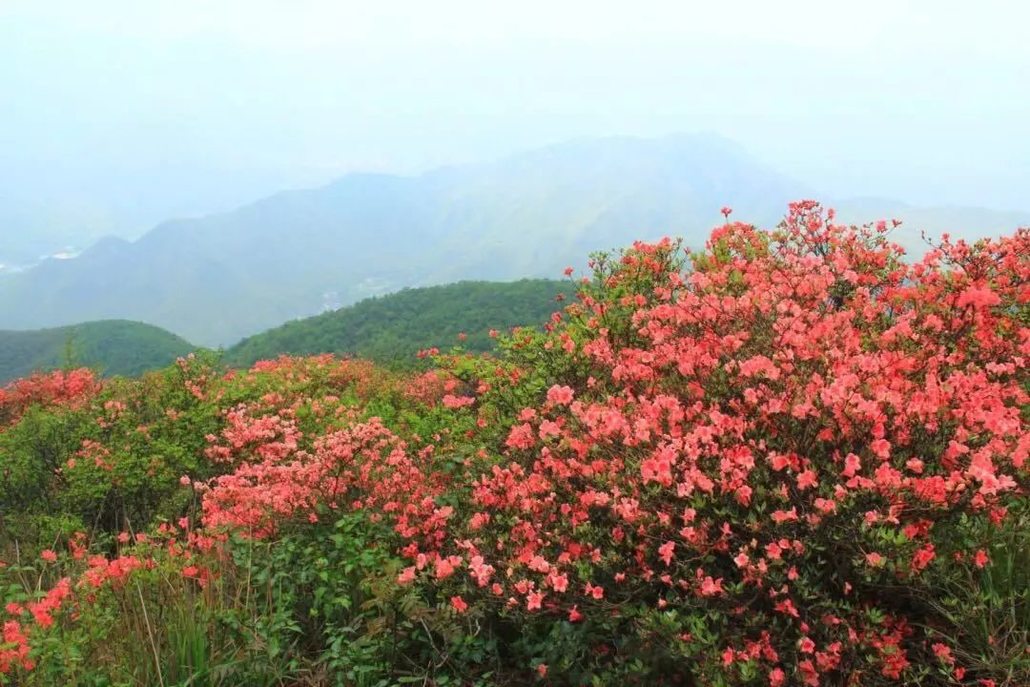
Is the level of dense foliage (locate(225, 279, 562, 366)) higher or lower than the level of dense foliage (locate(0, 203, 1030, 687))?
lower

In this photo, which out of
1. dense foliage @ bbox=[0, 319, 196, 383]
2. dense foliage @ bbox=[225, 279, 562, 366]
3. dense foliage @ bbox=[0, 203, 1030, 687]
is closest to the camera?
dense foliage @ bbox=[0, 203, 1030, 687]

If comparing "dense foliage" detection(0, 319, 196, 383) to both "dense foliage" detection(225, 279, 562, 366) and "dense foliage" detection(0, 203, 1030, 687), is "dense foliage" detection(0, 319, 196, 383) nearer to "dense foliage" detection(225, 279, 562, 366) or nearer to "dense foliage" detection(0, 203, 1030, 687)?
"dense foliage" detection(225, 279, 562, 366)

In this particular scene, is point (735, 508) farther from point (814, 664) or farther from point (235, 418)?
point (235, 418)

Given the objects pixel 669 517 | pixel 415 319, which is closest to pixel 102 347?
pixel 415 319

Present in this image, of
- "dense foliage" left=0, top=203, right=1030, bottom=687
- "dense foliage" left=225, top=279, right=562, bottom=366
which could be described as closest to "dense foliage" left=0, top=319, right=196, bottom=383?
"dense foliage" left=225, top=279, right=562, bottom=366

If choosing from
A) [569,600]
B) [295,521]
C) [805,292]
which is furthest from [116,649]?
[805,292]

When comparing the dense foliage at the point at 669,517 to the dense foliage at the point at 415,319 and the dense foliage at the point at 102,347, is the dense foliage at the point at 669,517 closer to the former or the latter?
the dense foliage at the point at 415,319

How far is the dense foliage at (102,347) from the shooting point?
8575cm

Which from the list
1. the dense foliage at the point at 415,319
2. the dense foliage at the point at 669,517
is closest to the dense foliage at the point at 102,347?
the dense foliage at the point at 415,319

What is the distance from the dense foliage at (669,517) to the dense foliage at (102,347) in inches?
3423

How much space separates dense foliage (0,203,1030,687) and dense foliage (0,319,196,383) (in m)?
87.0

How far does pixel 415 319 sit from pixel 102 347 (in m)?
44.3

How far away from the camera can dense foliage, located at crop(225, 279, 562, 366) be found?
66000mm

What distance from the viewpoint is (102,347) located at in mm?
88500
